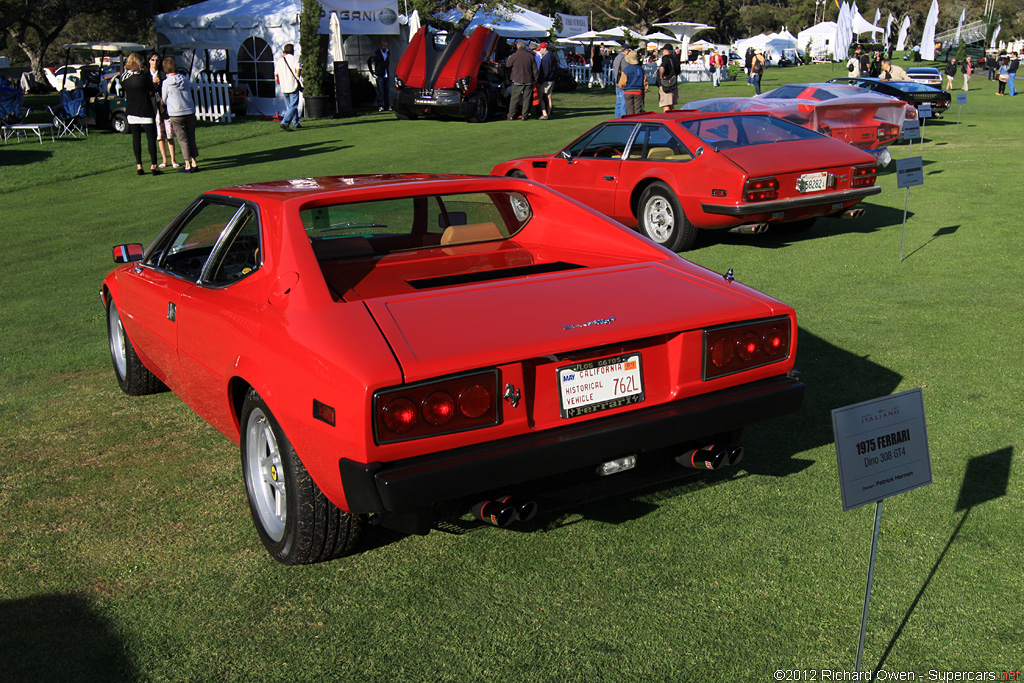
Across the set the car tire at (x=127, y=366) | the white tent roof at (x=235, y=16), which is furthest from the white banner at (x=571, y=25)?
the car tire at (x=127, y=366)

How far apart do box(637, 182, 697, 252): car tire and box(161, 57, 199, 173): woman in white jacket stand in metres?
8.51

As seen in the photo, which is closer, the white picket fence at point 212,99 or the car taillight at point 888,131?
the car taillight at point 888,131

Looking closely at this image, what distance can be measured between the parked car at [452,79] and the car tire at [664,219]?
1477 centimetres

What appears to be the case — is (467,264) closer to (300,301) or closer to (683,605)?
(300,301)

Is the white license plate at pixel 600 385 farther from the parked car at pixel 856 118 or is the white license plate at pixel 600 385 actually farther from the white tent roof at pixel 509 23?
the white tent roof at pixel 509 23

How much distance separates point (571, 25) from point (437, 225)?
4531 cm

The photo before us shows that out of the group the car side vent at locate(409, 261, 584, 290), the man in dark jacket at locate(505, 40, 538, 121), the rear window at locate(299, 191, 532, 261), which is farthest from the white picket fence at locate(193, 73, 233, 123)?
the car side vent at locate(409, 261, 584, 290)

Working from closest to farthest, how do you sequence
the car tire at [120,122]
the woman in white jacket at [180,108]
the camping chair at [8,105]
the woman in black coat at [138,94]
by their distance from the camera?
the woman in white jacket at [180,108] → the woman in black coat at [138,94] → the camping chair at [8,105] → the car tire at [120,122]

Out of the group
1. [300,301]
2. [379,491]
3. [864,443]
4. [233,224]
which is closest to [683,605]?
[864,443]

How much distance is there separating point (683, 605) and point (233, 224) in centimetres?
243

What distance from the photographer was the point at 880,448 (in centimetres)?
259

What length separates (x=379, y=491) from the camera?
2.75m

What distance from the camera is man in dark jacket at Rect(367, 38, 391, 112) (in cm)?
2666

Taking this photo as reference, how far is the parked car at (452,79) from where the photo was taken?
2316 cm
